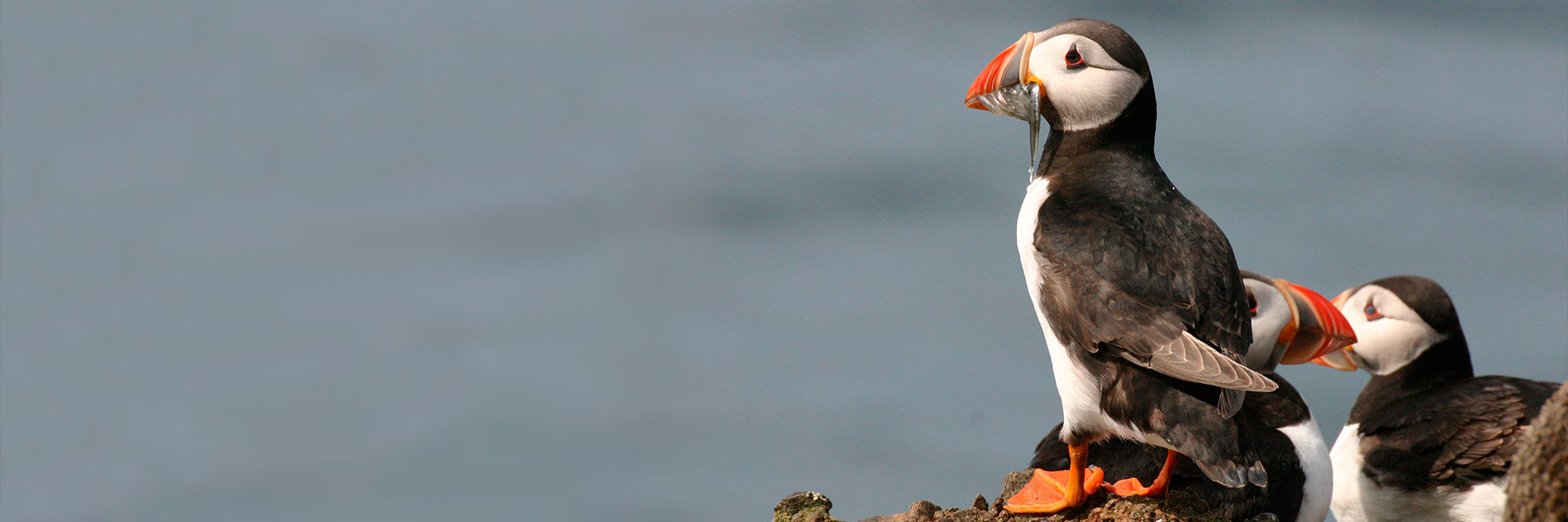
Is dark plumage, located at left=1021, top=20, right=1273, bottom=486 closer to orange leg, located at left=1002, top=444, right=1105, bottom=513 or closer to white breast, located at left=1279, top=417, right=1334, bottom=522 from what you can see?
orange leg, located at left=1002, top=444, right=1105, bottom=513

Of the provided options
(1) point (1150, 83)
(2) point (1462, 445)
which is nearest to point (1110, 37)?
(1) point (1150, 83)

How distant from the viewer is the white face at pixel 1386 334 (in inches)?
277

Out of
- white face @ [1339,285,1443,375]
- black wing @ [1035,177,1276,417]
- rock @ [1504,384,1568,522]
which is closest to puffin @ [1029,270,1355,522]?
black wing @ [1035,177,1276,417]

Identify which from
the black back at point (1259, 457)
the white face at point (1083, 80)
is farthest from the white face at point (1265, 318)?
the white face at point (1083, 80)

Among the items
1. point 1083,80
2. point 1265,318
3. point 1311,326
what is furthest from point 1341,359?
point 1083,80

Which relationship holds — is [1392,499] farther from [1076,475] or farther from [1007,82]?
[1007,82]

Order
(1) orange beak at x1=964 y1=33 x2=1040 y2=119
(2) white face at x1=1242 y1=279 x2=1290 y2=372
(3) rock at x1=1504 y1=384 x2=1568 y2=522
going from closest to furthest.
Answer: (3) rock at x1=1504 y1=384 x2=1568 y2=522 → (1) orange beak at x1=964 y1=33 x2=1040 y2=119 → (2) white face at x1=1242 y1=279 x2=1290 y2=372

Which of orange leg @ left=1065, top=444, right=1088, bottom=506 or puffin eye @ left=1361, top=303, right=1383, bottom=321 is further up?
puffin eye @ left=1361, top=303, right=1383, bottom=321

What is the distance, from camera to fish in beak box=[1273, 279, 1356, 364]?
5941 millimetres

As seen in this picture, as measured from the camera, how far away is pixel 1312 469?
515 centimetres

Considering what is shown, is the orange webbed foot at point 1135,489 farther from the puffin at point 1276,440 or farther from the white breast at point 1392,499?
the white breast at point 1392,499

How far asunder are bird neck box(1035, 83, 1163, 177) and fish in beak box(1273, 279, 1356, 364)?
152cm

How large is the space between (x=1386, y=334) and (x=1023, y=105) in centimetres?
322

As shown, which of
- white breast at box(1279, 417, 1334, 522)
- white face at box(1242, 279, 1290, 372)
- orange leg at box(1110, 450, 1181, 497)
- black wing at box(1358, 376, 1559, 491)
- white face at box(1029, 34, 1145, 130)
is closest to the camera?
orange leg at box(1110, 450, 1181, 497)
